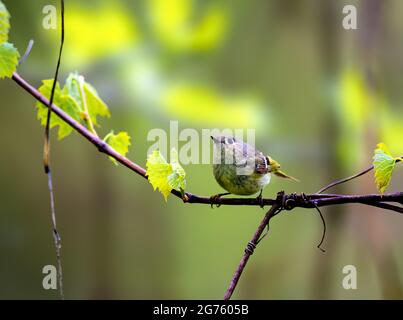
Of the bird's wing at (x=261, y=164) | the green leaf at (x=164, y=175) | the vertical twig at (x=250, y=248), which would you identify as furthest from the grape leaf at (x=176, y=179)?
the bird's wing at (x=261, y=164)

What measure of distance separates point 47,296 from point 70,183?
0.49 meters

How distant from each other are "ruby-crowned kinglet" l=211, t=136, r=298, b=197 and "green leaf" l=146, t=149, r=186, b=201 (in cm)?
42

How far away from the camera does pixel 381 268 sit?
57.8 inches

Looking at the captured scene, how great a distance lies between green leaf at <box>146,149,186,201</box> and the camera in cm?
65

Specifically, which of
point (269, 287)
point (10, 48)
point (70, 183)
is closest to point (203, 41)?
point (10, 48)

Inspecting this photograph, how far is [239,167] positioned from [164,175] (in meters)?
0.53

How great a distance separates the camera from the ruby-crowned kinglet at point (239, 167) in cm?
113

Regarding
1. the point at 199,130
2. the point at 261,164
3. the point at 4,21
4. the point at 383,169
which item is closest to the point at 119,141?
the point at 4,21

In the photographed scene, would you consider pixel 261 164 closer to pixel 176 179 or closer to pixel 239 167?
pixel 239 167

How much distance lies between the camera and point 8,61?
679 mm

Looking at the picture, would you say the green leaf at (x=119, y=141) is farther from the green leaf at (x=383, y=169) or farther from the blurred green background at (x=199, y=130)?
the blurred green background at (x=199, y=130)

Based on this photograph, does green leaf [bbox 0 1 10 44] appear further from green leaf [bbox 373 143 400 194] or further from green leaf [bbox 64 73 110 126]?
green leaf [bbox 373 143 400 194]

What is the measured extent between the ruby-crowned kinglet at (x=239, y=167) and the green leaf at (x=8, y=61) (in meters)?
0.51
